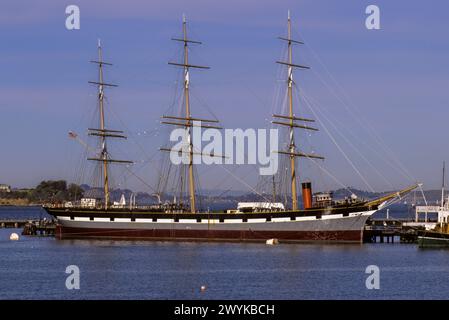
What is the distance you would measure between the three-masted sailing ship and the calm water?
367 centimetres

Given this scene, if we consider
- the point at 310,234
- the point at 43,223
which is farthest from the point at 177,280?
the point at 43,223

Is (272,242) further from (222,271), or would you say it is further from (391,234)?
(222,271)

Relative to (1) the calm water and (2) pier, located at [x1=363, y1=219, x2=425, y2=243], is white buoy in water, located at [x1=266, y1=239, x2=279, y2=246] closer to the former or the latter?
(1) the calm water

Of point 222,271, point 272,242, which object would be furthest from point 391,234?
point 222,271

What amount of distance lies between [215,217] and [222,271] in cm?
3207

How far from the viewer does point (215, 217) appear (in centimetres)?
10188

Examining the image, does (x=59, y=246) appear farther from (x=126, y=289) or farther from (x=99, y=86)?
(x=126, y=289)

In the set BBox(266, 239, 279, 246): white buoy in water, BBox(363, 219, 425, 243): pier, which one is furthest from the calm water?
BBox(363, 219, 425, 243): pier

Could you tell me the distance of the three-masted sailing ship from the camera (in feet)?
319

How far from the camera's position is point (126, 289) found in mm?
59906
